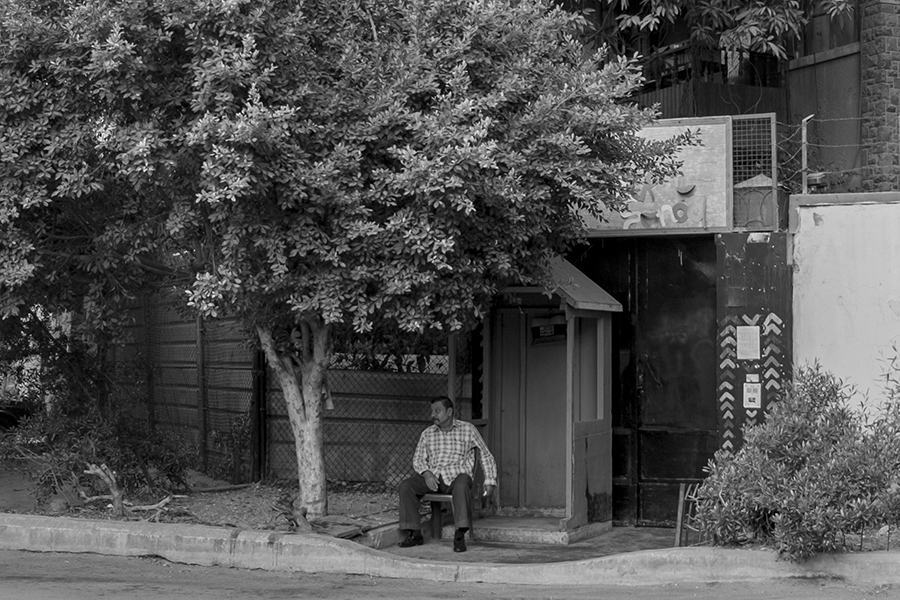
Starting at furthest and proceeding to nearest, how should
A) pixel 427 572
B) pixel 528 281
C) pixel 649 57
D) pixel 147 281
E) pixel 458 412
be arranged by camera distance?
pixel 649 57 → pixel 458 412 → pixel 147 281 → pixel 528 281 → pixel 427 572

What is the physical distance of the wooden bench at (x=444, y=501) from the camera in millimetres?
9586

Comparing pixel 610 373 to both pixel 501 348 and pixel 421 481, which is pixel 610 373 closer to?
pixel 501 348

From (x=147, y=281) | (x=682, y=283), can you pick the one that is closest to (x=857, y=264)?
(x=682, y=283)

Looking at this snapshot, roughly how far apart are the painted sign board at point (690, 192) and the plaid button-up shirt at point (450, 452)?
7.87ft

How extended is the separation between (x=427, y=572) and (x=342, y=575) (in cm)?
67

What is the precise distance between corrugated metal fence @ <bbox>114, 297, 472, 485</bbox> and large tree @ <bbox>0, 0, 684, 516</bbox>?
2.40 meters

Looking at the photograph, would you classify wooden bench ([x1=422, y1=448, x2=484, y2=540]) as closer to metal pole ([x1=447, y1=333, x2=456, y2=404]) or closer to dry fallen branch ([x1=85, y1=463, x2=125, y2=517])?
metal pole ([x1=447, y1=333, x2=456, y2=404])

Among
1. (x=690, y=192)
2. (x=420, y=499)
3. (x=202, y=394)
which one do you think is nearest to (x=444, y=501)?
(x=420, y=499)

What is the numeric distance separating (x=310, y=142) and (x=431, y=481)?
3.21m

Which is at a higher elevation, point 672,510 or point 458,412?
point 458,412

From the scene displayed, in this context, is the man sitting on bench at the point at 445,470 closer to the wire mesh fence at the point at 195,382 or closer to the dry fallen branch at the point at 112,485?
the dry fallen branch at the point at 112,485

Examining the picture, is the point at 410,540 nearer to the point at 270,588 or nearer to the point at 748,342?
the point at 270,588

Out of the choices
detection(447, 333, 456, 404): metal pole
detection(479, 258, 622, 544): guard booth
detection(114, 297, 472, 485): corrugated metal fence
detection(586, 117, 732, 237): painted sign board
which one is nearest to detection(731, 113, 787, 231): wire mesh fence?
detection(586, 117, 732, 237): painted sign board

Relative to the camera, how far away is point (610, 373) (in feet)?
34.8
